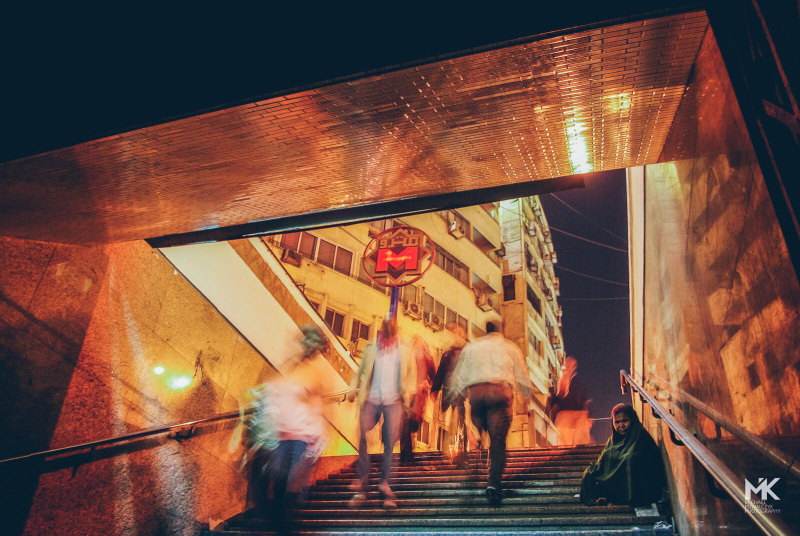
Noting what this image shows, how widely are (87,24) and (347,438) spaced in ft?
23.5

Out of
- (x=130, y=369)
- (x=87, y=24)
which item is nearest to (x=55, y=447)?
(x=130, y=369)

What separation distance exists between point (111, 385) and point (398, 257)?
6527 millimetres

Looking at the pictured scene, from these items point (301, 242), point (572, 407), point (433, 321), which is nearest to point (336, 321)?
point (301, 242)

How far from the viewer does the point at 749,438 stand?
2217 mm

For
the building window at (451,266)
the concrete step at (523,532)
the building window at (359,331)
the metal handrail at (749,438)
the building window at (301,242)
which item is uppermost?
the building window at (451,266)

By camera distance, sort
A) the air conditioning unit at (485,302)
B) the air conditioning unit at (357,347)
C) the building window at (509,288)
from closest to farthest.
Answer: the air conditioning unit at (357,347)
the air conditioning unit at (485,302)
the building window at (509,288)

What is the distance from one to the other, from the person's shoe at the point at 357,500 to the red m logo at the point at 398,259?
5.60 m

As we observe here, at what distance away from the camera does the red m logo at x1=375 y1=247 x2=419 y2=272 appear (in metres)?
9.98

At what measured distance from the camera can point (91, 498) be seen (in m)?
3.99

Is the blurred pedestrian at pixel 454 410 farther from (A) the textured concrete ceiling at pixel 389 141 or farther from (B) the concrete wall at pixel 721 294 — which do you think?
(A) the textured concrete ceiling at pixel 389 141

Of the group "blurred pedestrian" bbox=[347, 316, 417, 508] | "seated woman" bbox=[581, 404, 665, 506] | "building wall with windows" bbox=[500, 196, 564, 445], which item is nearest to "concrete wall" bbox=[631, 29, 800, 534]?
"seated woman" bbox=[581, 404, 665, 506]

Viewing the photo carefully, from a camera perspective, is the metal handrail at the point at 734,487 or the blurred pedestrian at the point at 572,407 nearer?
the metal handrail at the point at 734,487

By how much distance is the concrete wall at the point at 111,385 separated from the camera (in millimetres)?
3725

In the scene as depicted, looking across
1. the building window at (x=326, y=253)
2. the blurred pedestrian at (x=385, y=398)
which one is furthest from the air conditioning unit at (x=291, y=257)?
the blurred pedestrian at (x=385, y=398)
